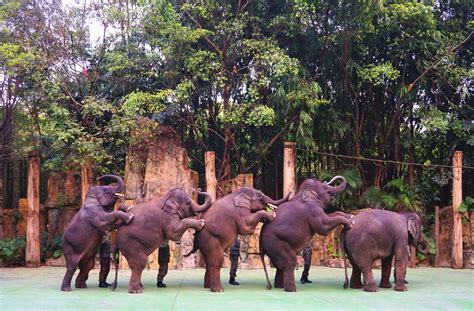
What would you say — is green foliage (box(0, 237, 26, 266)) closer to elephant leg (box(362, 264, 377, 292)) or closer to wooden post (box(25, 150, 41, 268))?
wooden post (box(25, 150, 41, 268))

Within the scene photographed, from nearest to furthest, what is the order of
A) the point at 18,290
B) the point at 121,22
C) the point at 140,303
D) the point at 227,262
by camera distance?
the point at 140,303 → the point at 18,290 → the point at 227,262 → the point at 121,22

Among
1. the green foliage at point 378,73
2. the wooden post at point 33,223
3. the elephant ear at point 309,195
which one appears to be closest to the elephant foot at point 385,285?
the elephant ear at point 309,195

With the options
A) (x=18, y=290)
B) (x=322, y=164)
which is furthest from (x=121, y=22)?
(x=18, y=290)

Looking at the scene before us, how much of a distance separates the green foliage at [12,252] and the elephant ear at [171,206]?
259 inches

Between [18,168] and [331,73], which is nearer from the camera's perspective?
[331,73]

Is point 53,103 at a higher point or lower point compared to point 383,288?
higher

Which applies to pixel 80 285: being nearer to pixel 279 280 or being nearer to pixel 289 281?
pixel 279 280

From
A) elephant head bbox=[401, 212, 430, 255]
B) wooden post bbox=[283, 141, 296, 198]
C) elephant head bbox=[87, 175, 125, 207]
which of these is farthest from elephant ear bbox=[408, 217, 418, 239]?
elephant head bbox=[87, 175, 125, 207]

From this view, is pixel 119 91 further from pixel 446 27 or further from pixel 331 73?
pixel 446 27

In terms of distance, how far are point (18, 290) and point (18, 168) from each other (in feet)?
28.4

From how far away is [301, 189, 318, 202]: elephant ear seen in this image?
9961 millimetres

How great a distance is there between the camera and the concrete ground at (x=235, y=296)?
792cm

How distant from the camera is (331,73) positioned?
16562mm

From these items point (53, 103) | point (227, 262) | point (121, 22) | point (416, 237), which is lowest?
point (227, 262)
